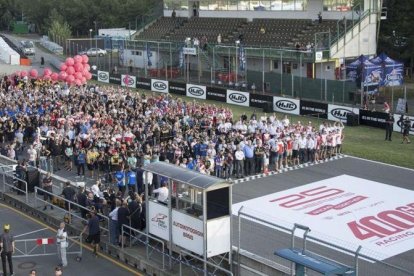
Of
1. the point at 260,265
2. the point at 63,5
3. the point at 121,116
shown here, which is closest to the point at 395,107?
the point at 121,116

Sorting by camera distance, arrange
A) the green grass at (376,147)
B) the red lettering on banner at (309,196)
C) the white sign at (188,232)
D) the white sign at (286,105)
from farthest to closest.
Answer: the white sign at (286,105) → the green grass at (376,147) → the red lettering on banner at (309,196) → the white sign at (188,232)

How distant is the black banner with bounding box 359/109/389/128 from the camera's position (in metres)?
34.4

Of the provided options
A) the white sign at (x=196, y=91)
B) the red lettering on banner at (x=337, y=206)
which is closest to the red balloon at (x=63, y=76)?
the white sign at (x=196, y=91)

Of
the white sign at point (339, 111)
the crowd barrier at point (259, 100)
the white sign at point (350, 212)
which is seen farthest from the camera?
the white sign at point (339, 111)

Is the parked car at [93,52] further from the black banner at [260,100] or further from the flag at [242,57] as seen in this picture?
the black banner at [260,100]

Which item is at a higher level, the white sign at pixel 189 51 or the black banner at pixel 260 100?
the white sign at pixel 189 51

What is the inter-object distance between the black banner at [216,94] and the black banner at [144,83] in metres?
6.39

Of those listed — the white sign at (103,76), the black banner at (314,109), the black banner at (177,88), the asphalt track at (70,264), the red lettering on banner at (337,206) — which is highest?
the white sign at (103,76)

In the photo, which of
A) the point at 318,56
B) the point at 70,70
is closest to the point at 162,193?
the point at 70,70

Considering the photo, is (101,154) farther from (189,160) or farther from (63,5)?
(63,5)

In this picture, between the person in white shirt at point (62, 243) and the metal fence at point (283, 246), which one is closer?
the metal fence at point (283, 246)

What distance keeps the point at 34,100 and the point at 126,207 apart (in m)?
19.5

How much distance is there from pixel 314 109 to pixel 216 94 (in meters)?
8.65

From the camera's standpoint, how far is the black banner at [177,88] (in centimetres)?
4722
